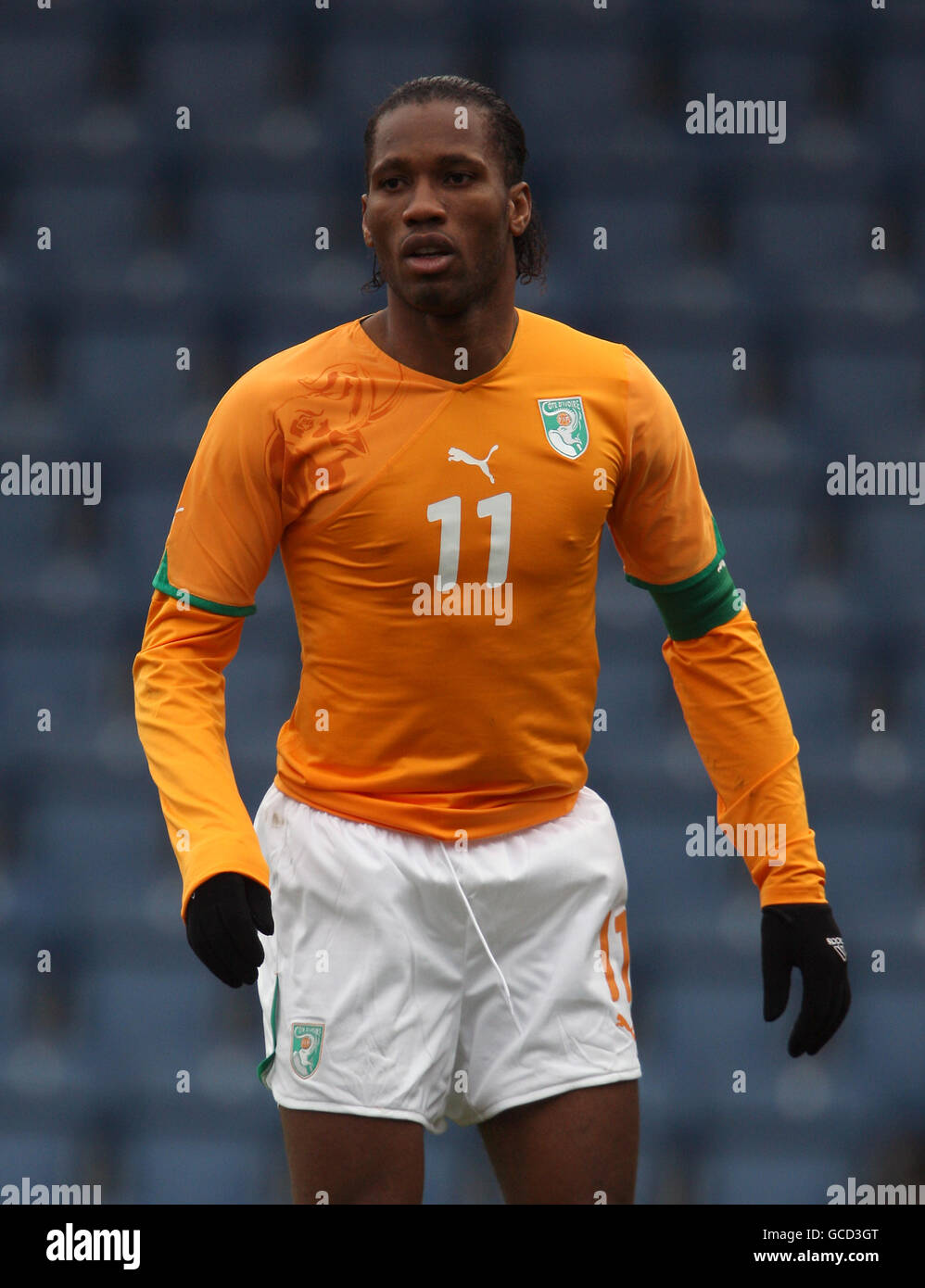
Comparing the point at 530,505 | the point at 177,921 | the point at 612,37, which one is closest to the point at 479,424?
the point at 530,505

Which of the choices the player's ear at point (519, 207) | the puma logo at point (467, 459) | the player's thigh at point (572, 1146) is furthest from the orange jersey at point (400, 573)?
the player's thigh at point (572, 1146)

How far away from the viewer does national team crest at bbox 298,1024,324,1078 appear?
4.89ft

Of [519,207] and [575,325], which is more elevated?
[575,325]

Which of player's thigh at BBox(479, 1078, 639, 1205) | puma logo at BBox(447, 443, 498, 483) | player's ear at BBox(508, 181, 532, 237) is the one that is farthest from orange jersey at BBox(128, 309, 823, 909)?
player's thigh at BBox(479, 1078, 639, 1205)

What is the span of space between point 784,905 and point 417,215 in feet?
2.60

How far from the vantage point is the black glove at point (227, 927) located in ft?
4.52

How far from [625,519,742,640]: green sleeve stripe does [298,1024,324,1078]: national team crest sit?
54 centimetres

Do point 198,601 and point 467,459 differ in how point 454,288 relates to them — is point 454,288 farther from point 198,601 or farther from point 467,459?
point 198,601

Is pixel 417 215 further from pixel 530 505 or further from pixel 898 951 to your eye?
pixel 898 951

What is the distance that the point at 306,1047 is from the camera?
1.50 metres

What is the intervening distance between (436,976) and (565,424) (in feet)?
1.77

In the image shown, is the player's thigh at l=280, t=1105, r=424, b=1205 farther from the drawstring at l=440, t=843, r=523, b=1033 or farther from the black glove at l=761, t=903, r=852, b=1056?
the black glove at l=761, t=903, r=852, b=1056

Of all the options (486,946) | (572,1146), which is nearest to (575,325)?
(486,946)

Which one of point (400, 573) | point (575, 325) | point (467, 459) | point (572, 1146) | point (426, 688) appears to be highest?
point (575, 325)
